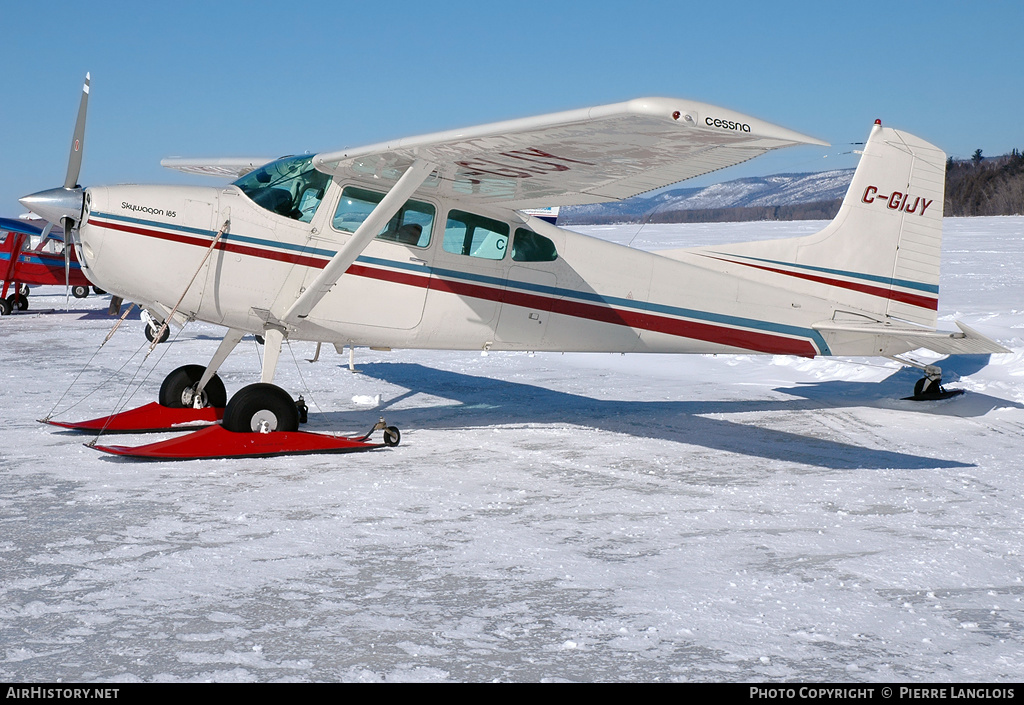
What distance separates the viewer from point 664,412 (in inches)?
346

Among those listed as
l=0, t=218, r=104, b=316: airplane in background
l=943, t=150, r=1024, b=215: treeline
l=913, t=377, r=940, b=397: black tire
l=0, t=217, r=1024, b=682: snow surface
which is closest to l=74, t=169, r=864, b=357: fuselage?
l=0, t=217, r=1024, b=682: snow surface

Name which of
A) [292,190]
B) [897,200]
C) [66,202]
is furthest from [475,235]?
[897,200]

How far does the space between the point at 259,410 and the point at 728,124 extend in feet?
13.5

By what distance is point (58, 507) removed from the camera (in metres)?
5.00

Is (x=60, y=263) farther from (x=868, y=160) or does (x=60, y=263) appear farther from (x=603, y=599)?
(x=603, y=599)

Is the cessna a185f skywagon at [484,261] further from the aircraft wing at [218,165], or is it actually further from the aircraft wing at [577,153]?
the aircraft wing at [218,165]

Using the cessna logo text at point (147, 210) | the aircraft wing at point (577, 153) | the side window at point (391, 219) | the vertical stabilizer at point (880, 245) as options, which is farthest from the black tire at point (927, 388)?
the cessna logo text at point (147, 210)

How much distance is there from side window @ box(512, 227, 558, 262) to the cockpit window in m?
1.74

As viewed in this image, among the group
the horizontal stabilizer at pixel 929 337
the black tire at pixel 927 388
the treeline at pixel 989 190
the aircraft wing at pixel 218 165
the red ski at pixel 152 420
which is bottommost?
the red ski at pixel 152 420

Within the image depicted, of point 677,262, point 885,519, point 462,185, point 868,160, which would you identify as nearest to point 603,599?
point 885,519

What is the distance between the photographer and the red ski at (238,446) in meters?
6.21

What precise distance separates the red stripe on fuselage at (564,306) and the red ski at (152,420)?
1.69 metres

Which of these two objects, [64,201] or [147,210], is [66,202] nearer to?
[64,201]

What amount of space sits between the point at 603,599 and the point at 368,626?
99 centimetres
